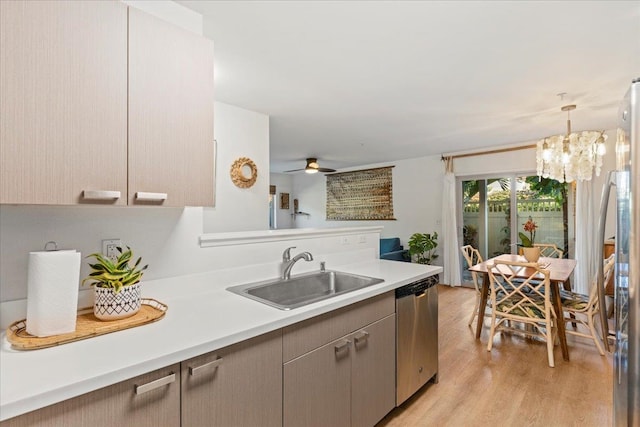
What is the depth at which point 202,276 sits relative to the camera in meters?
1.68

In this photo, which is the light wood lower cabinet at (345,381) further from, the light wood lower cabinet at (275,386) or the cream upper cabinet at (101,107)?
the cream upper cabinet at (101,107)

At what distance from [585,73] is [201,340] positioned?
3.22 m

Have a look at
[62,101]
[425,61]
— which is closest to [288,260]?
[62,101]

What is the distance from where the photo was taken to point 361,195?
7062mm

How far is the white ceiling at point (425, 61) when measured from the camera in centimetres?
173

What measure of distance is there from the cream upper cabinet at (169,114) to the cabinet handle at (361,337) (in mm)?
1011

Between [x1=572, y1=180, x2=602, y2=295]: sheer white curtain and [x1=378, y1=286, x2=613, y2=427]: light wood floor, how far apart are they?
4.82ft

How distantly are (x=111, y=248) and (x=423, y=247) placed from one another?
488 centimetres

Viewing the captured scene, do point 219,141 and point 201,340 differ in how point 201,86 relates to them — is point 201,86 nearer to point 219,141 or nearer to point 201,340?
point 201,340

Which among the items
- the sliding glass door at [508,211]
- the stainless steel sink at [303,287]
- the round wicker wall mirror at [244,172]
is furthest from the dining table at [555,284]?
the round wicker wall mirror at [244,172]

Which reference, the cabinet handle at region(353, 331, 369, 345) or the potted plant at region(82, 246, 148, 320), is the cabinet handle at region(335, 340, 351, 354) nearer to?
the cabinet handle at region(353, 331, 369, 345)

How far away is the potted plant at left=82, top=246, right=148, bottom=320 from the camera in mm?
1188

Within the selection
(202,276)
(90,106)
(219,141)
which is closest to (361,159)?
(219,141)

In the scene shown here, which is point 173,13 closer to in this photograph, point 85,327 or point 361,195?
point 85,327
